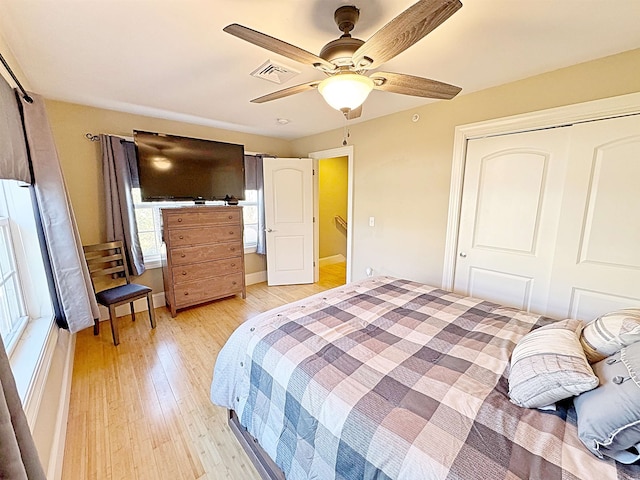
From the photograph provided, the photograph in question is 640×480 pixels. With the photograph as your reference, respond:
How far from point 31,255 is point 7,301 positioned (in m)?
0.43

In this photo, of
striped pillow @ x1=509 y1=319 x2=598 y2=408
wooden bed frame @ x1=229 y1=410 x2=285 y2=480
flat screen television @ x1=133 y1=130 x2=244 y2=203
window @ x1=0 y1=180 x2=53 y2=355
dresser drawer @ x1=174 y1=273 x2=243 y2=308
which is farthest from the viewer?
dresser drawer @ x1=174 y1=273 x2=243 y2=308

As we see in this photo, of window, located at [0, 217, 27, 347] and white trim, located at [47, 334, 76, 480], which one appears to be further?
window, located at [0, 217, 27, 347]

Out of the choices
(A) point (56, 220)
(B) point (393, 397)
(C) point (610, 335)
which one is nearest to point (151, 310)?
(A) point (56, 220)

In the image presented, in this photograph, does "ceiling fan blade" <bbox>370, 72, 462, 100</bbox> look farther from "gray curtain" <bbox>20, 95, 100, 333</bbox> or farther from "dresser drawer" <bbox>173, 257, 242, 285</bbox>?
"dresser drawer" <bbox>173, 257, 242, 285</bbox>

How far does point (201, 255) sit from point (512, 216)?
125 inches

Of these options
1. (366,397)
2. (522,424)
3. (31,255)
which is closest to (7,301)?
(31,255)

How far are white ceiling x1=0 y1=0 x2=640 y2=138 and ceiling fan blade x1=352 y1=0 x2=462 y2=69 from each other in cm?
27

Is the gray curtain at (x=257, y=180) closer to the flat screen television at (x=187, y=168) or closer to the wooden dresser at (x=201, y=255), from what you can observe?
the flat screen television at (x=187, y=168)

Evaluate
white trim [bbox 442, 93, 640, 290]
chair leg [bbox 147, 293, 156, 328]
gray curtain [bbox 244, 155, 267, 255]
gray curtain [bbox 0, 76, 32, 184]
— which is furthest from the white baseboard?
gray curtain [bbox 0, 76, 32, 184]

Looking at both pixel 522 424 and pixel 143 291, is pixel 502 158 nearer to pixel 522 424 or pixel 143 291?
pixel 522 424

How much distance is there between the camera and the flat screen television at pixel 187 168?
2.83 meters

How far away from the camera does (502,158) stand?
2.25 m

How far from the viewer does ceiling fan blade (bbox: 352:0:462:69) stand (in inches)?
35.0

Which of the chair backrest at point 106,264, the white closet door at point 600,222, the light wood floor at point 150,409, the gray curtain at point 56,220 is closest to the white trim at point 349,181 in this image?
the light wood floor at point 150,409
